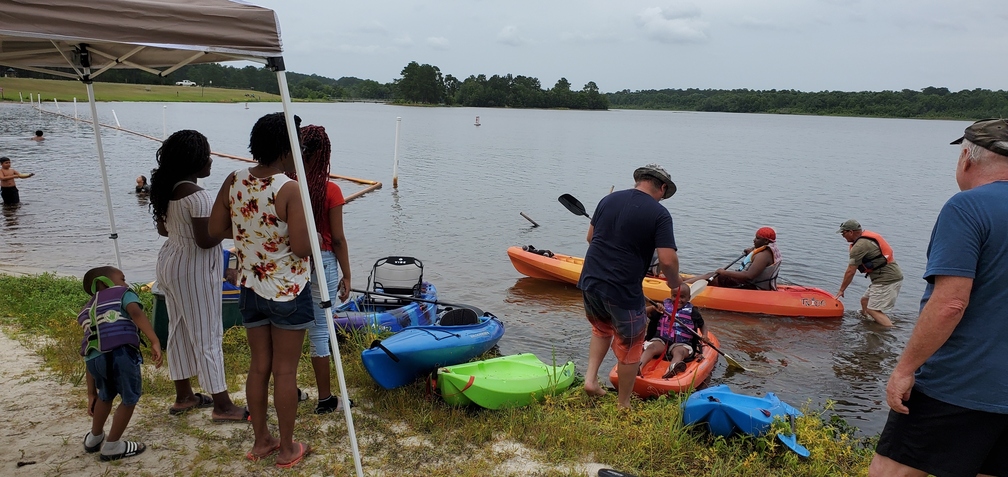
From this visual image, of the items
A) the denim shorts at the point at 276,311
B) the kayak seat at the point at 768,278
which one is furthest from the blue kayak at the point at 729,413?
the kayak seat at the point at 768,278

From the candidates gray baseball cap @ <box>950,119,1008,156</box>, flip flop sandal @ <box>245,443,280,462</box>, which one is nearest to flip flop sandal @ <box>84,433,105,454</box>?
flip flop sandal @ <box>245,443,280,462</box>

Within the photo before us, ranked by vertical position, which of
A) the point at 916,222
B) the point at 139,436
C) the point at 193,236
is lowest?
the point at 916,222

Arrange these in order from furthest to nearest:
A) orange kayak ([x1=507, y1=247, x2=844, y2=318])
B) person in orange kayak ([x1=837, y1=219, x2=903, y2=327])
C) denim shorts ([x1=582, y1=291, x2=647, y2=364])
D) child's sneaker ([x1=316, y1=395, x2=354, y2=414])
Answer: orange kayak ([x1=507, y1=247, x2=844, y2=318]) < person in orange kayak ([x1=837, y1=219, x2=903, y2=327]) < denim shorts ([x1=582, y1=291, x2=647, y2=364]) < child's sneaker ([x1=316, y1=395, x2=354, y2=414])

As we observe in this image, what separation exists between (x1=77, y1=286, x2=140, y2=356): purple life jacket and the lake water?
448cm

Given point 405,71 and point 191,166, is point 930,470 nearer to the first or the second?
point 191,166

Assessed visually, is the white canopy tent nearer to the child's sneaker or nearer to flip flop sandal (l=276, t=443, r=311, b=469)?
flip flop sandal (l=276, t=443, r=311, b=469)

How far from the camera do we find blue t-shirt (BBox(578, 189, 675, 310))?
171 inches

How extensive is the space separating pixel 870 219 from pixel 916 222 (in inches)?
50.3

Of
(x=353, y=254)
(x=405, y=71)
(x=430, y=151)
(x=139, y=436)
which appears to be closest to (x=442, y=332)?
(x=139, y=436)

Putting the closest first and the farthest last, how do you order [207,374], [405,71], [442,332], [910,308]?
[207,374], [442,332], [910,308], [405,71]

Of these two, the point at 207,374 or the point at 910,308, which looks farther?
the point at 910,308

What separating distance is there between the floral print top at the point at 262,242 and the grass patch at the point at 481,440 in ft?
3.47

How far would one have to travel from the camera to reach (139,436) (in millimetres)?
3818

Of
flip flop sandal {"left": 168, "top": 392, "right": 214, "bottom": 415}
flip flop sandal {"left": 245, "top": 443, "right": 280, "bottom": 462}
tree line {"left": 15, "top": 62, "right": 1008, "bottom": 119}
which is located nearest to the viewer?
flip flop sandal {"left": 245, "top": 443, "right": 280, "bottom": 462}
